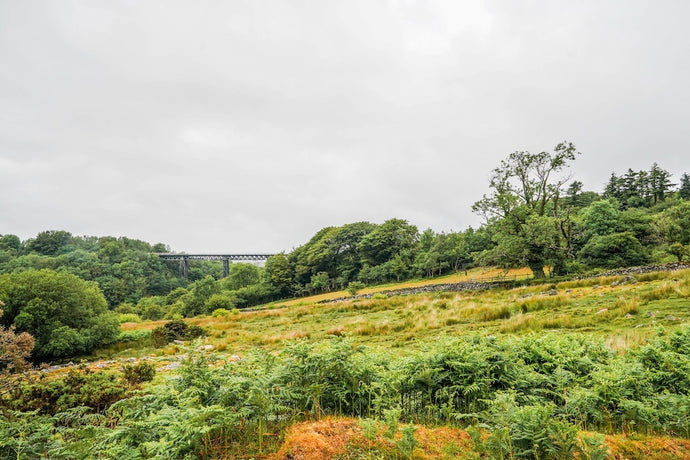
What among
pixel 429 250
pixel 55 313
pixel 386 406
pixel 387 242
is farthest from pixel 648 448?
pixel 387 242

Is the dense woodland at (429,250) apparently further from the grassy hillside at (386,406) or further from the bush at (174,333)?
the grassy hillside at (386,406)

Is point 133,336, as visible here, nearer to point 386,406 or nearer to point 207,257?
point 386,406

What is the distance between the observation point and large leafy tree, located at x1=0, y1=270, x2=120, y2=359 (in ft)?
54.4

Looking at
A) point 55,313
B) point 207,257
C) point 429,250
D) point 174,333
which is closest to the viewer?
point 55,313

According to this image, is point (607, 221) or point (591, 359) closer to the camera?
point (591, 359)

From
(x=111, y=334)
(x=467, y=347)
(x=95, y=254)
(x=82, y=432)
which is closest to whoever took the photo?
Result: (x=82, y=432)

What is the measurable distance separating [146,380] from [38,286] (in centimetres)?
1507

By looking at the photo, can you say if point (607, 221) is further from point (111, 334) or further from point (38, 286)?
point (38, 286)

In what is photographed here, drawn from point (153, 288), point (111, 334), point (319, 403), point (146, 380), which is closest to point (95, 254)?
point (153, 288)

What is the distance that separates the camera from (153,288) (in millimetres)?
97875

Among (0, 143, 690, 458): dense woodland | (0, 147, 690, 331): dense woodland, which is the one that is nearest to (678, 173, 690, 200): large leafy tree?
(0, 147, 690, 331): dense woodland

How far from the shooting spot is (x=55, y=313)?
701 inches

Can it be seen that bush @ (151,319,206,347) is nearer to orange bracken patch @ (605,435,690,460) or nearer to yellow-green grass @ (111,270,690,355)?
yellow-green grass @ (111,270,690,355)

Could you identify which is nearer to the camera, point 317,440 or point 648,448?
point 648,448
